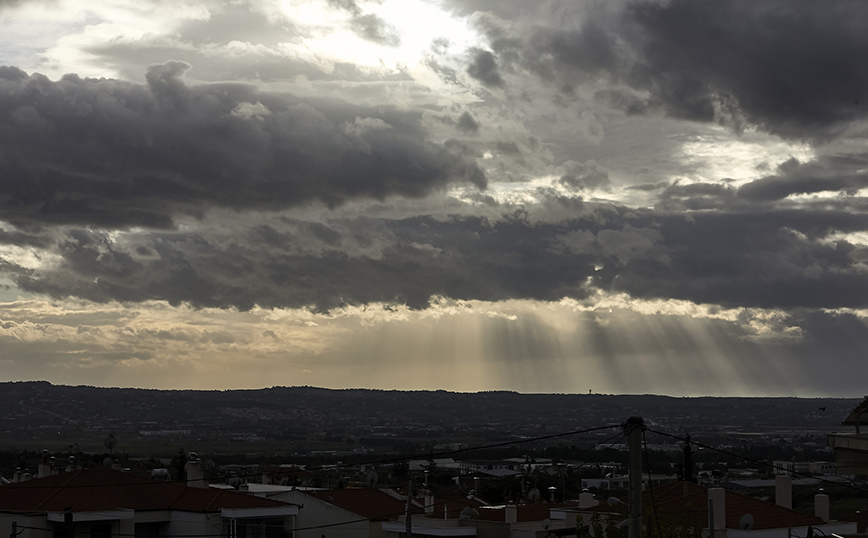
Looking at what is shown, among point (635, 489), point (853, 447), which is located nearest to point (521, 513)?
point (853, 447)

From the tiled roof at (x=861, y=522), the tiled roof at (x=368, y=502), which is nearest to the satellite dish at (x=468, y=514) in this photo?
the tiled roof at (x=368, y=502)

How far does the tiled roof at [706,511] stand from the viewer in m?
46.8

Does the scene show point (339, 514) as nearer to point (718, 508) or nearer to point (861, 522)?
point (718, 508)

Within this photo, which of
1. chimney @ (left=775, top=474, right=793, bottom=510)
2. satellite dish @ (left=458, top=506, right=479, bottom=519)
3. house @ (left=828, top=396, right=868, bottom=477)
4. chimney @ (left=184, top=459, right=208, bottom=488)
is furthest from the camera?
chimney @ (left=184, top=459, right=208, bottom=488)

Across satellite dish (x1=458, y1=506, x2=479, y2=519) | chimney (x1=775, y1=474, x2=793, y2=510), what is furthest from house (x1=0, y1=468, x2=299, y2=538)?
chimney (x1=775, y1=474, x2=793, y2=510)

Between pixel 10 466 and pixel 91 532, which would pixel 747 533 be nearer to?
pixel 91 532

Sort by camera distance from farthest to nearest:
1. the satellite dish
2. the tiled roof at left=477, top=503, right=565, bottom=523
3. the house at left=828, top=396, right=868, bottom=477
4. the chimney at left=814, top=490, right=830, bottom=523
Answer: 1. the tiled roof at left=477, top=503, right=565, bottom=523
2. the satellite dish
3. the chimney at left=814, top=490, right=830, bottom=523
4. the house at left=828, top=396, right=868, bottom=477

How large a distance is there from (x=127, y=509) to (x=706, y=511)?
99.8 ft

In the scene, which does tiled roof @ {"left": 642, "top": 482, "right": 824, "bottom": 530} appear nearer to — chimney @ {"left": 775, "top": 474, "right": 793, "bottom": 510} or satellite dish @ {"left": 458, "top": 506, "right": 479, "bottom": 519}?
chimney @ {"left": 775, "top": 474, "right": 793, "bottom": 510}

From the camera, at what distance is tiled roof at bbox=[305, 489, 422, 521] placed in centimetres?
6662

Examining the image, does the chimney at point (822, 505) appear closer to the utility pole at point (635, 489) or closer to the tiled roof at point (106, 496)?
the utility pole at point (635, 489)

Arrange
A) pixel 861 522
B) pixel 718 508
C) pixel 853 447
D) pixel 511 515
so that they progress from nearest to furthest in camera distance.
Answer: pixel 853 447 < pixel 718 508 < pixel 861 522 < pixel 511 515

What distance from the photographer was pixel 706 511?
48.7 m

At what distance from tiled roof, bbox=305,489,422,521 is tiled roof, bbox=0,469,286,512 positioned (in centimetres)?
596
